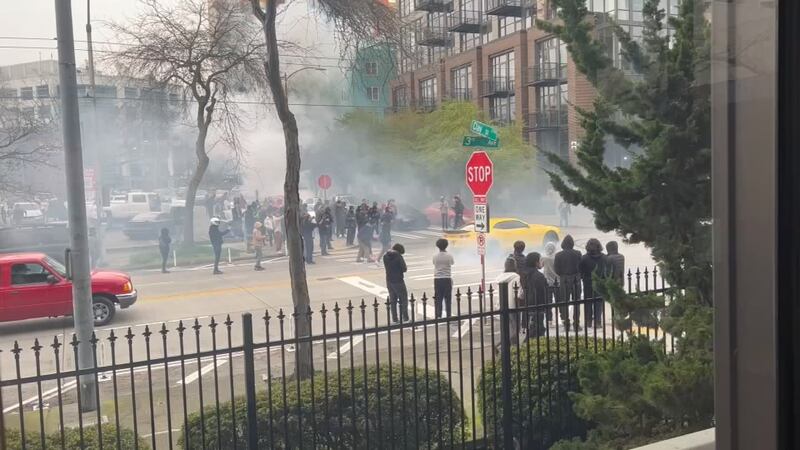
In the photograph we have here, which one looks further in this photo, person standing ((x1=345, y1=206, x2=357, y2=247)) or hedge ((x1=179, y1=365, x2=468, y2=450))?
person standing ((x1=345, y1=206, x2=357, y2=247))

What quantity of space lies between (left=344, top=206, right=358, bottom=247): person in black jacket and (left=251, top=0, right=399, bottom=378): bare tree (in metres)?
0.25

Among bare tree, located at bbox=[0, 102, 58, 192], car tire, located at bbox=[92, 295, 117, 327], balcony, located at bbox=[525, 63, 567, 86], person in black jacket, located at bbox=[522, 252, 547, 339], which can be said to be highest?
balcony, located at bbox=[525, 63, 567, 86]

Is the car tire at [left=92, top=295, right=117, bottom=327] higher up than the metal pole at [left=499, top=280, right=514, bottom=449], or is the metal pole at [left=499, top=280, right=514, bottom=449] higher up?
the car tire at [left=92, top=295, right=117, bottom=327]

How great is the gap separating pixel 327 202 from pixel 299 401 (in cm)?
149

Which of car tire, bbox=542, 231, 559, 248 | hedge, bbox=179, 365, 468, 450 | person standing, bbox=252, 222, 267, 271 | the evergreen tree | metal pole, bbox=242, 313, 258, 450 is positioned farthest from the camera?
car tire, bbox=542, 231, 559, 248

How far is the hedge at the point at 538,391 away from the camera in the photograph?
243 centimetres

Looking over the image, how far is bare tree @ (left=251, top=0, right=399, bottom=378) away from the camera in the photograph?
305cm

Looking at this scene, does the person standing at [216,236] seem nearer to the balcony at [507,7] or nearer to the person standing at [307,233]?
the person standing at [307,233]

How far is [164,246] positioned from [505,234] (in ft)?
6.15

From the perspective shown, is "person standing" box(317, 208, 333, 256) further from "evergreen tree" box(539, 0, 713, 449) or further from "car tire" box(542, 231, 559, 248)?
"evergreen tree" box(539, 0, 713, 449)

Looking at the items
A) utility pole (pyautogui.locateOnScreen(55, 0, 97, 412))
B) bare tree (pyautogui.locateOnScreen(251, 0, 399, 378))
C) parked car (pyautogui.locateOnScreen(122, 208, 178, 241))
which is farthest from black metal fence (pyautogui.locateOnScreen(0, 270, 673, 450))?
bare tree (pyautogui.locateOnScreen(251, 0, 399, 378))

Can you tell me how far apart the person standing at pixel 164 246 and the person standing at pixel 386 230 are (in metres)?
1.08

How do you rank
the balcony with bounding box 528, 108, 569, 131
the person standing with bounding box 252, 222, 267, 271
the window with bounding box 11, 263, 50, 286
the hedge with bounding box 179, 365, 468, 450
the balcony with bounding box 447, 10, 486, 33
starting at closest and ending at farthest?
the window with bounding box 11, 263, 50, 286 → the hedge with bounding box 179, 365, 468, 450 → the balcony with bounding box 528, 108, 569, 131 → the balcony with bounding box 447, 10, 486, 33 → the person standing with bounding box 252, 222, 267, 271

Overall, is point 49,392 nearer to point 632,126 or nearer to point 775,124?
point 632,126
